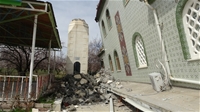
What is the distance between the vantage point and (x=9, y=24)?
7684mm

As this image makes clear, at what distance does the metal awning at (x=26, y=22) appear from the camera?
16.7 feet

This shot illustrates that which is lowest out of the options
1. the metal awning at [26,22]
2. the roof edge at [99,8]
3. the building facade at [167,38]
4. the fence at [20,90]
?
the fence at [20,90]

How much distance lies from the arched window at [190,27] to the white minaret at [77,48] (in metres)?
11.3

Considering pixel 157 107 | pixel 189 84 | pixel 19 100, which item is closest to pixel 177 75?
→ pixel 189 84

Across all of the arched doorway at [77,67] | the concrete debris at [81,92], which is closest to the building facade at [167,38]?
the concrete debris at [81,92]

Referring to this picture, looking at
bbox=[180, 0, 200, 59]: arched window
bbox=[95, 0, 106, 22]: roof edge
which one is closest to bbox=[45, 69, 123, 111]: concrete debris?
bbox=[180, 0, 200, 59]: arched window

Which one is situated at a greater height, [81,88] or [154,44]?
[154,44]

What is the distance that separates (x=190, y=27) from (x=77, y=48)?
1157cm

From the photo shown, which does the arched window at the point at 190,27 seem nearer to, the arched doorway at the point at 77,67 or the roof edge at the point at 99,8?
the roof edge at the point at 99,8

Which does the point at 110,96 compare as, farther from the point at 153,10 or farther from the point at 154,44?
the point at 153,10

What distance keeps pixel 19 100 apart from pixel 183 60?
562cm

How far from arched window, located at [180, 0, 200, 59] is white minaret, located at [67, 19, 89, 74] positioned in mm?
11287

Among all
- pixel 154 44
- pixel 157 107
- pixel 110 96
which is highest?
pixel 154 44

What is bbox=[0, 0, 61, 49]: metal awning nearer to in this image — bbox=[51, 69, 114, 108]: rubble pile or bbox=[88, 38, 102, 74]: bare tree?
bbox=[51, 69, 114, 108]: rubble pile
